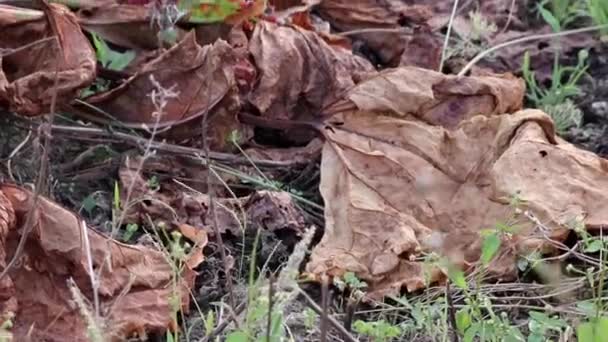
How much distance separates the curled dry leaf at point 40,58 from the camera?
2.48m

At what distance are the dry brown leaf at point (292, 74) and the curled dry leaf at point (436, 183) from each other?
8 cm

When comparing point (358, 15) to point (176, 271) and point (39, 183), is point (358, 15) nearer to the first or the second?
point (176, 271)

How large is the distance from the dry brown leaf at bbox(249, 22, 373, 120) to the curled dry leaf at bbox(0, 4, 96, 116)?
0.46m

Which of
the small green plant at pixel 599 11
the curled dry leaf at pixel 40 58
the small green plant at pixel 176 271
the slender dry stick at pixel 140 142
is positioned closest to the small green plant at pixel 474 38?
the small green plant at pixel 599 11

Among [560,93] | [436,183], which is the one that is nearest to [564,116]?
[560,93]

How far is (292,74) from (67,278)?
0.88 m

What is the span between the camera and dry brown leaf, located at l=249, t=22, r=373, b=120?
2875 millimetres

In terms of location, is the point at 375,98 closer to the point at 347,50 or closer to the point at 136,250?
the point at 347,50

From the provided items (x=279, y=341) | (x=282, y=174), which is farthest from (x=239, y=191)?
(x=279, y=341)

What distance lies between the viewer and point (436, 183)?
2.65 metres

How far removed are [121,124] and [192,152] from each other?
16 centimetres

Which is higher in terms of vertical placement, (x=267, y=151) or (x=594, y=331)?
(x=594, y=331)

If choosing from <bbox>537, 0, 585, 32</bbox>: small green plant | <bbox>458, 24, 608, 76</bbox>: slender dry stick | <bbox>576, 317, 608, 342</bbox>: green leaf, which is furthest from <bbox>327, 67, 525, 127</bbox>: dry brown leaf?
<bbox>576, 317, 608, 342</bbox>: green leaf

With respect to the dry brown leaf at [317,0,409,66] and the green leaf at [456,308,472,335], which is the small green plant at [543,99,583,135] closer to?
the dry brown leaf at [317,0,409,66]
